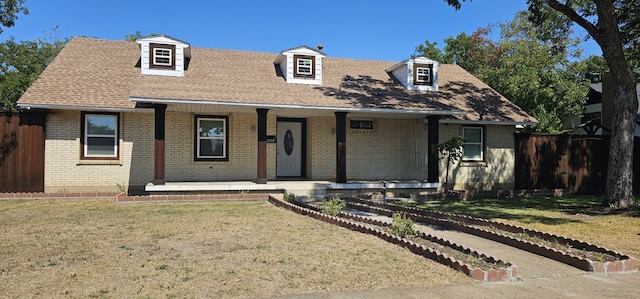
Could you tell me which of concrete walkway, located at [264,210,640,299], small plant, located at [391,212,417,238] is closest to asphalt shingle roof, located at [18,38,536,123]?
small plant, located at [391,212,417,238]

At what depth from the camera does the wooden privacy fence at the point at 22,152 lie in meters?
14.4

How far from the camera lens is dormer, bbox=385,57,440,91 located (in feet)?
64.8

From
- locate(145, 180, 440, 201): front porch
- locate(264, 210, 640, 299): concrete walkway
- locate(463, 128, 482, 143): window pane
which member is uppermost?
locate(463, 128, 482, 143): window pane

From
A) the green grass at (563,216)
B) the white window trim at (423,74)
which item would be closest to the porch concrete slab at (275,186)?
the green grass at (563,216)

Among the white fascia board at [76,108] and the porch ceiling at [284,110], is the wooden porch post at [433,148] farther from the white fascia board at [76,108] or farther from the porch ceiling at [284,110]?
the white fascia board at [76,108]

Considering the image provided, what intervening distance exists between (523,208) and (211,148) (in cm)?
1040

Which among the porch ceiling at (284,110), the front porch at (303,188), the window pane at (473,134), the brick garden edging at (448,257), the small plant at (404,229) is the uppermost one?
the porch ceiling at (284,110)

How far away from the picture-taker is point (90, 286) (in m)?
5.25

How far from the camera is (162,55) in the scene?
17.2 m

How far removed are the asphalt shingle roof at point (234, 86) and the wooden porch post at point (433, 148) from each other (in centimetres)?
54

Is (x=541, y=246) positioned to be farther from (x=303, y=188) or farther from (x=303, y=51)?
(x=303, y=51)

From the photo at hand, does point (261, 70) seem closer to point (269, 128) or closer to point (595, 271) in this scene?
point (269, 128)

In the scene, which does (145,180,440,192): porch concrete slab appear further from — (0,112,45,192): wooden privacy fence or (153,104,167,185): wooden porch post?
(0,112,45,192): wooden privacy fence

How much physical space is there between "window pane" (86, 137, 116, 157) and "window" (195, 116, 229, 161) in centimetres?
274
